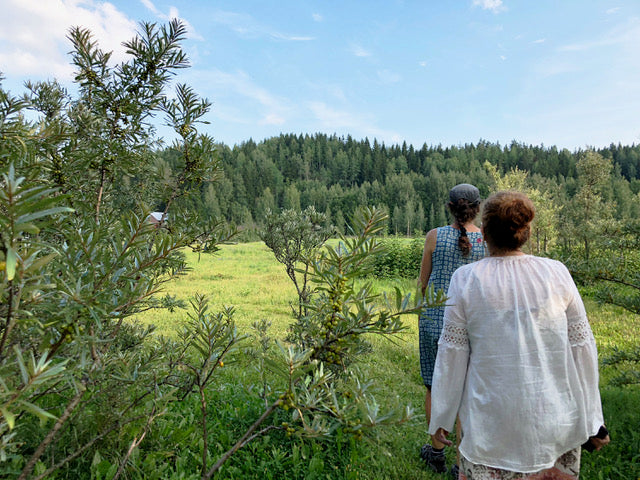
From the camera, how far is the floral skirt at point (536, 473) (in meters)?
2.02

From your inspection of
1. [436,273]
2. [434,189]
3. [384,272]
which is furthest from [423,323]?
[434,189]

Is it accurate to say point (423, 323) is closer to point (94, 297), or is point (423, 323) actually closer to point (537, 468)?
point (537, 468)

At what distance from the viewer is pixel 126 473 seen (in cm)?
264

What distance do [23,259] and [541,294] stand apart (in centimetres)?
224

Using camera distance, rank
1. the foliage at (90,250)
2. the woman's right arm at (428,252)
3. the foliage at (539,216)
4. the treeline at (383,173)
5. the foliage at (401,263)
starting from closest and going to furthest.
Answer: the foliage at (90,250)
the woman's right arm at (428,252)
the foliage at (401,263)
the foliage at (539,216)
the treeline at (383,173)

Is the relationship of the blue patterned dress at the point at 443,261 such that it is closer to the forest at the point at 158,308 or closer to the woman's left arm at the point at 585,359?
the forest at the point at 158,308

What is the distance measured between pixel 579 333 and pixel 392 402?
48.0 inches

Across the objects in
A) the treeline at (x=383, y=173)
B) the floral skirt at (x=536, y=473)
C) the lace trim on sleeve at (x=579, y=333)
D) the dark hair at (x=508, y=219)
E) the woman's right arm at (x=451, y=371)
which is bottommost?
the floral skirt at (x=536, y=473)

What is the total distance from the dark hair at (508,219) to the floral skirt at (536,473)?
121 cm

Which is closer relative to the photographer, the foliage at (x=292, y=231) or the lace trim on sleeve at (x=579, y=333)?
the lace trim on sleeve at (x=579, y=333)

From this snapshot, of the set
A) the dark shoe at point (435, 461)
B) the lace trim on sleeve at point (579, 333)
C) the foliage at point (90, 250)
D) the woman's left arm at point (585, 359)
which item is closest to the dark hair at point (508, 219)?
the woman's left arm at point (585, 359)

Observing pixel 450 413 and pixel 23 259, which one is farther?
pixel 450 413

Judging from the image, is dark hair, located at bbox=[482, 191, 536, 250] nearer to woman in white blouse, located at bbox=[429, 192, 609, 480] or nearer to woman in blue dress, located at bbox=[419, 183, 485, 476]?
woman in white blouse, located at bbox=[429, 192, 609, 480]

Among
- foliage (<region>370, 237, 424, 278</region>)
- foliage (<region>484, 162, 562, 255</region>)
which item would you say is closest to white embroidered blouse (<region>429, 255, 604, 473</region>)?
foliage (<region>370, 237, 424, 278</region>)
